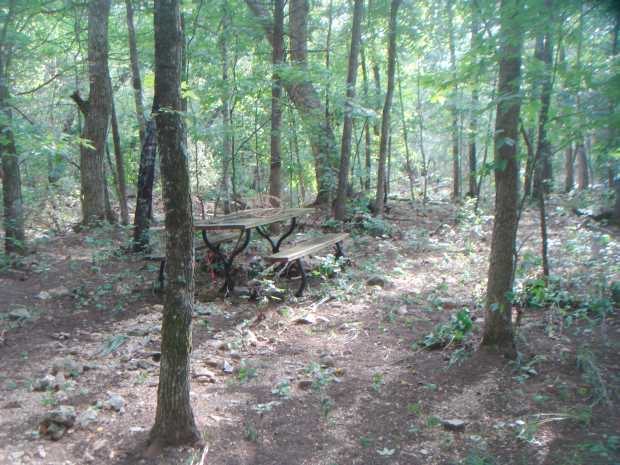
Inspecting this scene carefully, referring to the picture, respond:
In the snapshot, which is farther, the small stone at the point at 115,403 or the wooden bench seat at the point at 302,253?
the wooden bench seat at the point at 302,253

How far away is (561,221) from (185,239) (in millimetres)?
10935

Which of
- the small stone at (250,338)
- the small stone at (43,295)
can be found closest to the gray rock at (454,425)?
the small stone at (250,338)

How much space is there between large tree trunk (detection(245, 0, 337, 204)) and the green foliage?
23.2 ft

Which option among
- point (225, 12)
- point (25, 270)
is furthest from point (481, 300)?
point (225, 12)

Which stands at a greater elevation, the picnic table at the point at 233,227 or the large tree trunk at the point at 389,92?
the large tree trunk at the point at 389,92

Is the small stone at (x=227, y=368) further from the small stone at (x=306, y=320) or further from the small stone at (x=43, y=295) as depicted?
the small stone at (x=43, y=295)

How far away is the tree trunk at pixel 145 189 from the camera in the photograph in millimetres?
7996

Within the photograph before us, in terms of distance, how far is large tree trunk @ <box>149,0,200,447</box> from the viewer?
275cm

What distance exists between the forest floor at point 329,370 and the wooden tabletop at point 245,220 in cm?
95

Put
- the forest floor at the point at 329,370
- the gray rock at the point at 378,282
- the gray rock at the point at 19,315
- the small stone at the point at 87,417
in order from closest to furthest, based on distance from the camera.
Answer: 1. the forest floor at the point at 329,370
2. the small stone at the point at 87,417
3. the gray rock at the point at 19,315
4. the gray rock at the point at 378,282

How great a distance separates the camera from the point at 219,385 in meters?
4.08

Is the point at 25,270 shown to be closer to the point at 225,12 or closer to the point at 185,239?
the point at 185,239

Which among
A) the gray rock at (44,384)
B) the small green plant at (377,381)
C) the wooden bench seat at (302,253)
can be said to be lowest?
the small green plant at (377,381)

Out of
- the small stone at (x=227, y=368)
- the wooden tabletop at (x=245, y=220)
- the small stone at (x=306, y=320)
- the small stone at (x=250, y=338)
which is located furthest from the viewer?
the wooden tabletop at (x=245, y=220)
